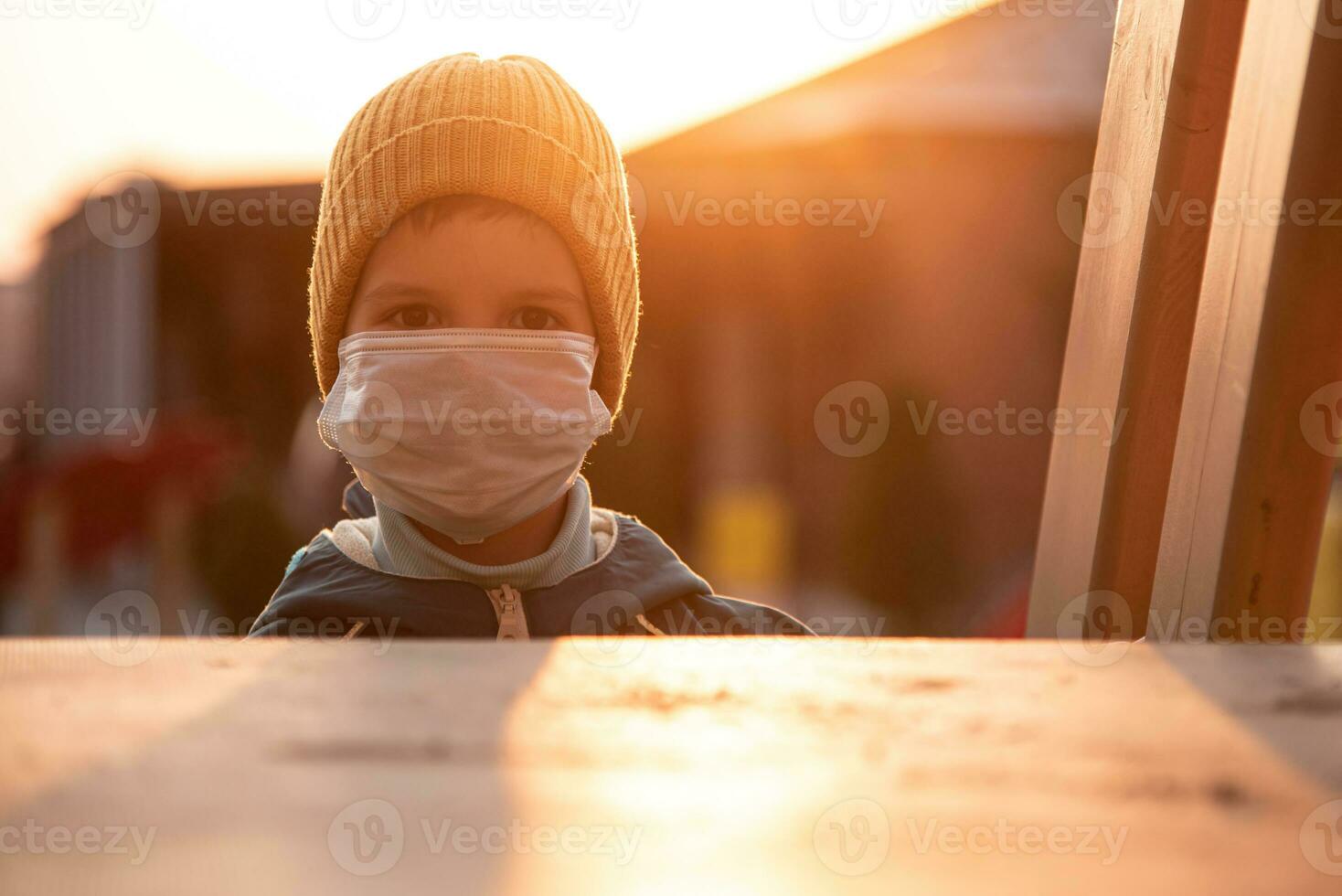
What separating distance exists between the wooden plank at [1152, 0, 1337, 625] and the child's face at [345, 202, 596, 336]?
988 mm

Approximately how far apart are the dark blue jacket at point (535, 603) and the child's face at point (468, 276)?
404mm

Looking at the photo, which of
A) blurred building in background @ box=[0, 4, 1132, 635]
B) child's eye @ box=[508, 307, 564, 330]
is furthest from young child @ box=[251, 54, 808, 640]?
blurred building in background @ box=[0, 4, 1132, 635]

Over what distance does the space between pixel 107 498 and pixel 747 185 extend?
14.0 ft

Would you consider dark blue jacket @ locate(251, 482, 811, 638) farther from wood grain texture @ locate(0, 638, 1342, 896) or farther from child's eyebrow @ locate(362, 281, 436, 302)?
wood grain texture @ locate(0, 638, 1342, 896)

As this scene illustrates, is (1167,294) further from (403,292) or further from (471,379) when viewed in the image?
(403,292)

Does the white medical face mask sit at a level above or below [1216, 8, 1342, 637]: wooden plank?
below

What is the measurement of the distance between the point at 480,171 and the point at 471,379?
345mm

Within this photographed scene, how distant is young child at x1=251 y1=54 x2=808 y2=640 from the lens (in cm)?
181

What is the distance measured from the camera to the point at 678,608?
197cm

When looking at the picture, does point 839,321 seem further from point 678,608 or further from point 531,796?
point 531,796

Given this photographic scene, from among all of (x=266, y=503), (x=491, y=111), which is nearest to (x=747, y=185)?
(x=266, y=503)

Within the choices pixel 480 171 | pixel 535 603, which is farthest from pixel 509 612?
pixel 480 171

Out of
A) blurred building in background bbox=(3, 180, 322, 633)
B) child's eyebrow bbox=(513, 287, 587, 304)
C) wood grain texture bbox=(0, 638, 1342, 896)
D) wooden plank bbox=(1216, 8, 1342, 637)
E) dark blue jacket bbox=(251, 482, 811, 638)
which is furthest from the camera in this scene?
blurred building in background bbox=(3, 180, 322, 633)

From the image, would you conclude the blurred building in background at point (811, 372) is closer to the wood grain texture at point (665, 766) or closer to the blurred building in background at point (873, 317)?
the blurred building in background at point (873, 317)
